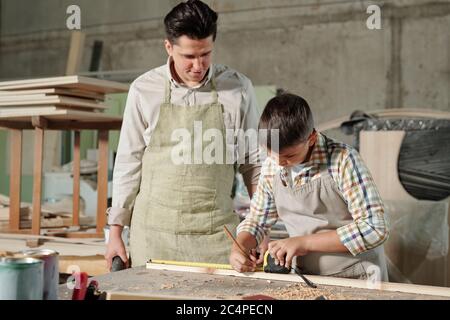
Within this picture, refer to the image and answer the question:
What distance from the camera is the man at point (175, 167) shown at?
91.3 inches

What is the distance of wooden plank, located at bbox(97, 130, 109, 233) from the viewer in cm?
352

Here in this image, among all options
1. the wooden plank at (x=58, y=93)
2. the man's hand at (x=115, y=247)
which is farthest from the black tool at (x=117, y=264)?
the wooden plank at (x=58, y=93)

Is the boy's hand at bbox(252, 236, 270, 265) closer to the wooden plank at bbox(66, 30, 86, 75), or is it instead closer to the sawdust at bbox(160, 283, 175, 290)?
the sawdust at bbox(160, 283, 175, 290)

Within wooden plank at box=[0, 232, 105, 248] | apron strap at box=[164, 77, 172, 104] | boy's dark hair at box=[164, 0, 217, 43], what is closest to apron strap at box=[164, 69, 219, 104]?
apron strap at box=[164, 77, 172, 104]

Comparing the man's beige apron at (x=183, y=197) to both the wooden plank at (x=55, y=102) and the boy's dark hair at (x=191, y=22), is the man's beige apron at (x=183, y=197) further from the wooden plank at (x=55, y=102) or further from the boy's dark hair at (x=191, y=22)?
the wooden plank at (x=55, y=102)

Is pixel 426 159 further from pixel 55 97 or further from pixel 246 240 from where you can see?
pixel 55 97

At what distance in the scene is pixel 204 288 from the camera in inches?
66.2

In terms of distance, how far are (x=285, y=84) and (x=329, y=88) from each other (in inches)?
20.6

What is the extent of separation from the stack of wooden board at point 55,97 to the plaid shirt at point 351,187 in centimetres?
158

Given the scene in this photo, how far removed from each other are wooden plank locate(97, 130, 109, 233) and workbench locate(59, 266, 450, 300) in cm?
169

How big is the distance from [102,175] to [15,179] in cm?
57

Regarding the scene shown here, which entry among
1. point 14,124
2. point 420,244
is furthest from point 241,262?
point 14,124
